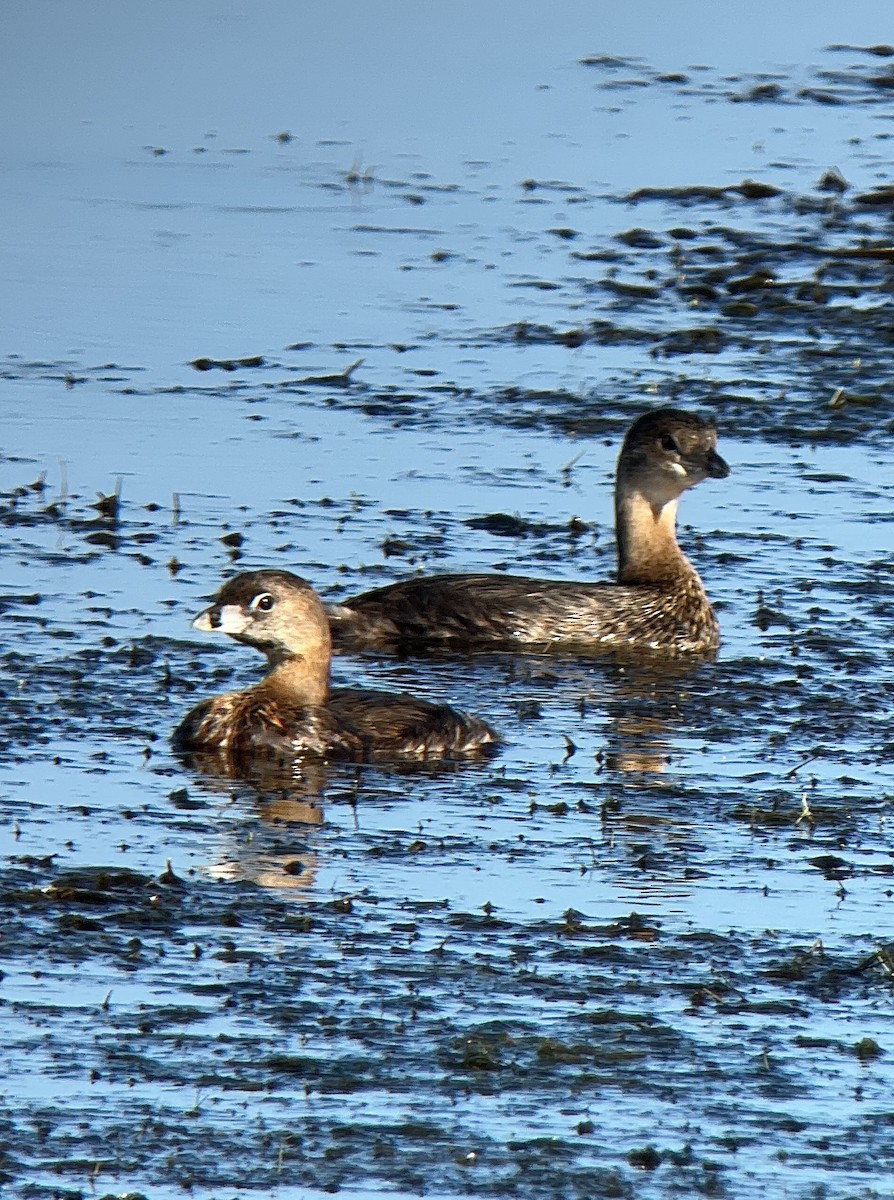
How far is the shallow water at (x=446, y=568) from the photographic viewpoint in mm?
7820

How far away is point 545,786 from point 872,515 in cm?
478

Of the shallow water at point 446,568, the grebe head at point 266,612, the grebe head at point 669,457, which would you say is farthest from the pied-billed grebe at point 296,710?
the grebe head at point 669,457

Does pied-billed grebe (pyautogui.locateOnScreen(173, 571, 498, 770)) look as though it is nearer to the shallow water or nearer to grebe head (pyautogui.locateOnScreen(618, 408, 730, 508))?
the shallow water

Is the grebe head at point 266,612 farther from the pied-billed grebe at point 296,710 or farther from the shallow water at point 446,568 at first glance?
the shallow water at point 446,568

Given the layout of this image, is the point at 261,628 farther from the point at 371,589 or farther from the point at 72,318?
the point at 72,318

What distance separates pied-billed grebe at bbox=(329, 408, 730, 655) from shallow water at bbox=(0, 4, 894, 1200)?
7.9 inches

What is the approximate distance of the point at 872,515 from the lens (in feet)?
50.0

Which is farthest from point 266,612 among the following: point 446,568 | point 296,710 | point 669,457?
point 669,457

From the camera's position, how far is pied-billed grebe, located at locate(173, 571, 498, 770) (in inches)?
440

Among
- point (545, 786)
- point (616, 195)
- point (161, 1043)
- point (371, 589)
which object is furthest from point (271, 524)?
point (616, 195)

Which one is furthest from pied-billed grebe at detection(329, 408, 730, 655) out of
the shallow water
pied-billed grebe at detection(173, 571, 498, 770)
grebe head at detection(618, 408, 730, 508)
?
pied-billed grebe at detection(173, 571, 498, 770)

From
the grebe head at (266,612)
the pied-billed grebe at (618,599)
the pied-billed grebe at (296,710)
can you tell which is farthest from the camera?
the pied-billed grebe at (618,599)

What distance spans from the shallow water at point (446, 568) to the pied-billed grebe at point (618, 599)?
0.20m

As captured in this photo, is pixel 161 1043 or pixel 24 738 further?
pixel 24 738
